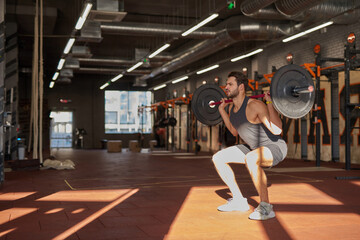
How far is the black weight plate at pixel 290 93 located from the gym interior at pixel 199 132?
0.01 meters

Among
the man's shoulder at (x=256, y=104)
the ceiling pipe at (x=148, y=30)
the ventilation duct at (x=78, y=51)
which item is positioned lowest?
the man's shoulder at (x=256, y=104)

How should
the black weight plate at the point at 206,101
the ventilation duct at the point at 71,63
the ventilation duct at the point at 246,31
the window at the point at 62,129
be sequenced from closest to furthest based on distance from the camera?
the black weight plate at the point at 206,101 < the ventilation duct at the point at 246,31 < the ventilation duct at the point at 71,63 < the window at the point at 62,129

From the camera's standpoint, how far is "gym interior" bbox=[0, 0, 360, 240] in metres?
3.24

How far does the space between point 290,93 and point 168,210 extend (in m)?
1.51

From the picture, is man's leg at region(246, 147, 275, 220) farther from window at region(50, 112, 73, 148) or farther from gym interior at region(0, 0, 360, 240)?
window at region(50, 112, 73, 148)

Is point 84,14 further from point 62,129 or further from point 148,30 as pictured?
point 62,129

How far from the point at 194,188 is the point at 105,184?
1.34 meters

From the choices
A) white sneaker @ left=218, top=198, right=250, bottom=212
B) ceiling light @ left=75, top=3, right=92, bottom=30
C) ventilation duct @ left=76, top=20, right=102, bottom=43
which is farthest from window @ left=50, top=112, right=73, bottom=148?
white sneaker @ left=218, top=198, right=250, bottom=212

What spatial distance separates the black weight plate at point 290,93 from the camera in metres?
3.35

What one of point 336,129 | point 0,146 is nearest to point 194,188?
point 0,146

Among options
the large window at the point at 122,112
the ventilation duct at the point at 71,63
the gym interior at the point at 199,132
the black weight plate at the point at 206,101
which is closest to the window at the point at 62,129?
the gym interior at the point at 199,132

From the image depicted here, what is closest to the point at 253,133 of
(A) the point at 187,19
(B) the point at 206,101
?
(B) the point at 206,101

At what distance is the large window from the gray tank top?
62.8 feet

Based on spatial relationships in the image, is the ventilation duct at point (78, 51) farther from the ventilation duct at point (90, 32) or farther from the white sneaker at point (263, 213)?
the white sneaker at point (263, 213)
